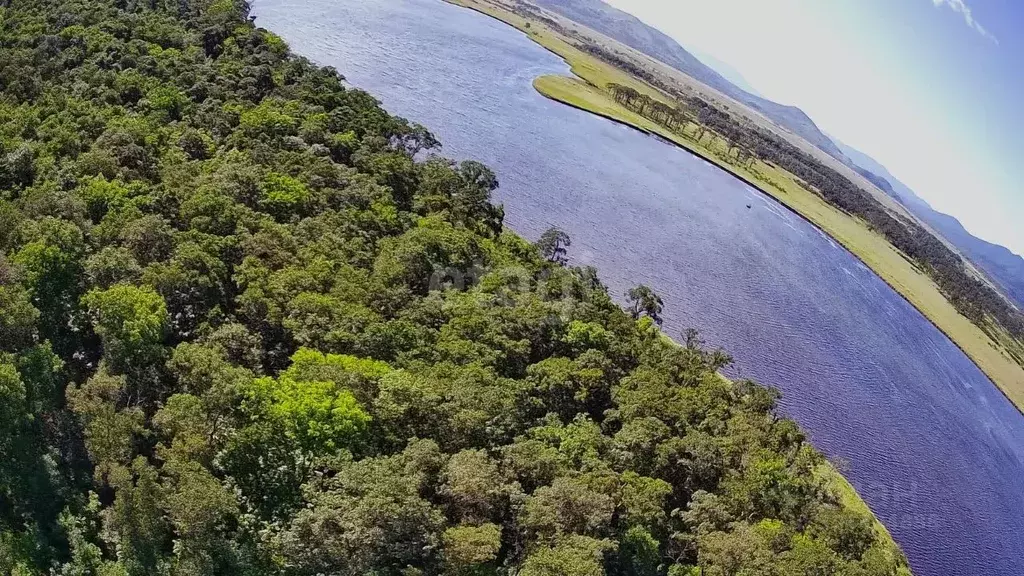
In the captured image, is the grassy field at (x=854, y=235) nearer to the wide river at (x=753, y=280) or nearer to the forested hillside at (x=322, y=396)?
the wide river at (x=753, y=280)

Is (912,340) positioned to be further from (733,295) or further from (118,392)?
(118,392)

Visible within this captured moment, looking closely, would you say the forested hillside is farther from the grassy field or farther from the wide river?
the grassy field

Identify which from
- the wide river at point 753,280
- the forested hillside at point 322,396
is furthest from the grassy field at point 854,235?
the forested hillside at point 322,396

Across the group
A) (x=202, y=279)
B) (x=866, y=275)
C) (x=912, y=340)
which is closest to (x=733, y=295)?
(x=912, y=340)

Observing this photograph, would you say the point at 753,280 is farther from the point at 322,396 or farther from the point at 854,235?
the point at 322,396

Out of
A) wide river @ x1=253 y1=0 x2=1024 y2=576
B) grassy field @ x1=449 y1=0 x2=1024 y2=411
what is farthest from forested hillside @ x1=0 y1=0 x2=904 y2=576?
grassy field @ x1=449 y1=0 x2=1024 y2=411
